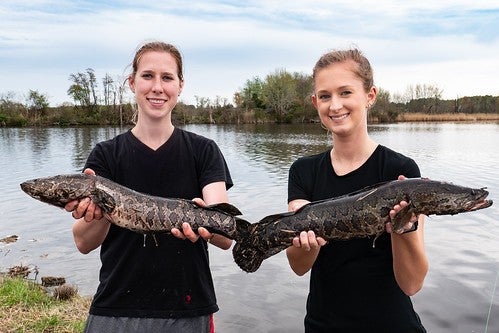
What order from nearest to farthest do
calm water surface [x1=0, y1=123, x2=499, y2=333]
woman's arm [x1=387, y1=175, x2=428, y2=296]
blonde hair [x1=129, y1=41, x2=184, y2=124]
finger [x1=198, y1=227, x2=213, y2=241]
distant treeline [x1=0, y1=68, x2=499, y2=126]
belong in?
1. woman's arm [x1=387, y1=175, x2=428, y2=296]
2. finger [x1=198, y1=227, x2=213, y2=241]
3. blonde hair [x1=129, y1=41, x2=184, y2=124]
4. calm water surface [x1=0, y1=123, x2=499, y2=333]
5. distant treeline [x1=0, y1=68, x2=499, y2=126]

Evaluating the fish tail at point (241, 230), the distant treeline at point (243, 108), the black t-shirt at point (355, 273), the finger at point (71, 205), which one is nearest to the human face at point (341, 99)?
the black t-shirt at point (355, 273)

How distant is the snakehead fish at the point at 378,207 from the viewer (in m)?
3.26

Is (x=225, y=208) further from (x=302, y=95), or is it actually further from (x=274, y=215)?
(x=302, y=95)

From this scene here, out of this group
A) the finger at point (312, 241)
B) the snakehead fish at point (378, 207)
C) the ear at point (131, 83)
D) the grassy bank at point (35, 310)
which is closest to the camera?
the snakehead fish at point (378, 207)

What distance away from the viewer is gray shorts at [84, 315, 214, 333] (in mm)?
3422

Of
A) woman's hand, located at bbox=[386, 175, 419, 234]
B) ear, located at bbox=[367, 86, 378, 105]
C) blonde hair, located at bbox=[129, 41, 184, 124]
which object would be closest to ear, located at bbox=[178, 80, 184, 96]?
blonde hair, located at bbox=[129, 41, 184, 124]

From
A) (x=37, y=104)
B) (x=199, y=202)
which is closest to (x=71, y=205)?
(x=199, y=202)

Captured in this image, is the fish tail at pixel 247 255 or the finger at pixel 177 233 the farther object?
the fish tail at pixel 247 255

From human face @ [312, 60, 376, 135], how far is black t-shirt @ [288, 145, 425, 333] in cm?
28

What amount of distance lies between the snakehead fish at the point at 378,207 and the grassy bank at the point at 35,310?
4206 millimetres

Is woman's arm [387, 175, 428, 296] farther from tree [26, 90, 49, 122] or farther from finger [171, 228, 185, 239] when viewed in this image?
tree [26, 90, 49, 122]

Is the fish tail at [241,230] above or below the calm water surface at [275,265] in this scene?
above

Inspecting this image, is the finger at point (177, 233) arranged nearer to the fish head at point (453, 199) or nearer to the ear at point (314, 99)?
the ear at point (314, 99)

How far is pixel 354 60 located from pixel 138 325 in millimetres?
2589
